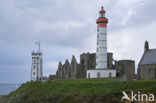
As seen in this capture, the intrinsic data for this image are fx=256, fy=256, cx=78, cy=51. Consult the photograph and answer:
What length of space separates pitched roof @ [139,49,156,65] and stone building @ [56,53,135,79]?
13548 millimetres

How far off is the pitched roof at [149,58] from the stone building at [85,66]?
1355 centimetres

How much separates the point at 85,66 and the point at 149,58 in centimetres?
2856

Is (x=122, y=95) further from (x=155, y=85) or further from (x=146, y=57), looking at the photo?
(x=146, y=57)

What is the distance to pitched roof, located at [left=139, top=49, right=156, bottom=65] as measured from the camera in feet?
144

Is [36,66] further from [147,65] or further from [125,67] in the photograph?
[147,65]

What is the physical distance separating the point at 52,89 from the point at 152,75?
18047 millimetres

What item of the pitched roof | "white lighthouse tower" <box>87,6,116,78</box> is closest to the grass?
the pitched roof

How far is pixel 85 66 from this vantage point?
71188 mm

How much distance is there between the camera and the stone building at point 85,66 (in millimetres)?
62688

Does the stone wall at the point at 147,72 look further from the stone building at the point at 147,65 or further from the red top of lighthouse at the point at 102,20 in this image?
the red top of lighthouse at the point at 102,20

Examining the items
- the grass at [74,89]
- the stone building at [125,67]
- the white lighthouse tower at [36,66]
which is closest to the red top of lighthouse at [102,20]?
the stone building at [125,67]

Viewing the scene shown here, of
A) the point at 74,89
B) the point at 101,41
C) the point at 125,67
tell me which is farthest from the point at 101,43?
the point at 74,89

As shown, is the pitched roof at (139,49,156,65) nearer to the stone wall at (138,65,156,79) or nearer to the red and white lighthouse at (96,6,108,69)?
the stone wall at (138,65,156,79)

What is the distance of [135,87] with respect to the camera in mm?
27766
